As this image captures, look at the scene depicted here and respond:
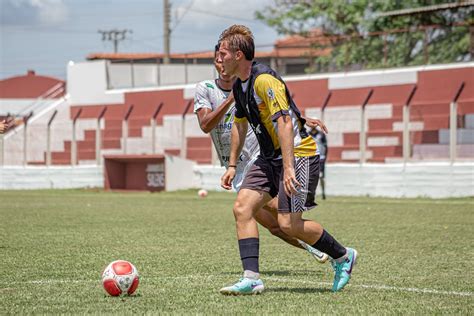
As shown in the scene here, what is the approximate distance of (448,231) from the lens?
1548 cm

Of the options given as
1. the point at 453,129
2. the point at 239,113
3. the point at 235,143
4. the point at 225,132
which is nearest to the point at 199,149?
the point at 453,129

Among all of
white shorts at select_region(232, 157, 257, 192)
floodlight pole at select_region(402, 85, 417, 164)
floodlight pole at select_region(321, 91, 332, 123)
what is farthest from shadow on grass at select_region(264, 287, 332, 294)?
floodlight pole at select_region(321, 91, 332, 123)

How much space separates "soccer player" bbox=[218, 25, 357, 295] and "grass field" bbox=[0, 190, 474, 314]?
0.33 metres

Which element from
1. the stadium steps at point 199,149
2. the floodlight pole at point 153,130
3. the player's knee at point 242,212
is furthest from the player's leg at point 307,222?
the floodlight pole at point 153,130

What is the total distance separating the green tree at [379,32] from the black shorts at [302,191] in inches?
1067

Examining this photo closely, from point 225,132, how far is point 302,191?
2672mm

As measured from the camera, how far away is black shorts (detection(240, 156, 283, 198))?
8000 millimetres

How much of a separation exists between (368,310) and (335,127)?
87.3 ft

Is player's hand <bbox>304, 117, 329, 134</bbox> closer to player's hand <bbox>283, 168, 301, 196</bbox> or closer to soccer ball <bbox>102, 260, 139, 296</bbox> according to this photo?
player's hand <bbox>283, 168, 301, 196</bbox>

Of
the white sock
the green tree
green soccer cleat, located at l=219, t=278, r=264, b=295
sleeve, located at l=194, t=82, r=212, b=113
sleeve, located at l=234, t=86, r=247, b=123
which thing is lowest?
green soccer cleat, located at l=219, t=278, r=264, b=295

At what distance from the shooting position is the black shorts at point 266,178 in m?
8.00

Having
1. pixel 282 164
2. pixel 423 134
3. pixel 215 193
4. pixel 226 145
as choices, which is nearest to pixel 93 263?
pixel 226 145

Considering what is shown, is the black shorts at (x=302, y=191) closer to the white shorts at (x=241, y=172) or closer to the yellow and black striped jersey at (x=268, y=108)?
the yellow and black striped jersey at (x=268, y=108)

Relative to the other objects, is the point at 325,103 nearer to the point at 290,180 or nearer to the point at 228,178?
the point at 228,178
